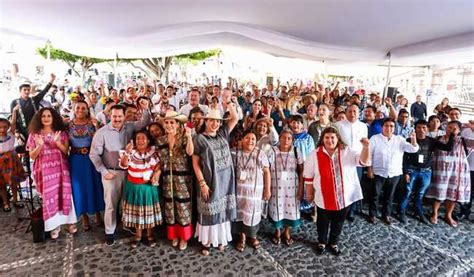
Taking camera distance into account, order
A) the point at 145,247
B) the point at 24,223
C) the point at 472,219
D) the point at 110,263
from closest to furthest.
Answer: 1. the point at 110,263
2. the point at 145,247
3. the point at 24,223
4. the point at 472,219

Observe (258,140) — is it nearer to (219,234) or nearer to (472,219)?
(219,234)

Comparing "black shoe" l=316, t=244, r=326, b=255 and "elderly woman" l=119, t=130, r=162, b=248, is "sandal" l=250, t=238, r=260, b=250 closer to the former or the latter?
"black shoe" l=316, t=244, r=326, b=255

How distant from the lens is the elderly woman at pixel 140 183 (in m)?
2.79

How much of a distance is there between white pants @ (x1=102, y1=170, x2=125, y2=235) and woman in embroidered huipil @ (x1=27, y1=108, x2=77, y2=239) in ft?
1.53

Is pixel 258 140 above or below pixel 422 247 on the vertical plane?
above

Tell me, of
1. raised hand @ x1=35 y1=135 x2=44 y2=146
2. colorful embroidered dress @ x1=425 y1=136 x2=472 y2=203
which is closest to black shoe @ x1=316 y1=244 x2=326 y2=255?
colorful embroidered dress @ x1=425 y1=136 x2=472 y2=203

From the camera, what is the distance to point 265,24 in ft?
12.8

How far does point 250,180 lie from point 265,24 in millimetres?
2311

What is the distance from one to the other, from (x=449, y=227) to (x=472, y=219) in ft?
1.79

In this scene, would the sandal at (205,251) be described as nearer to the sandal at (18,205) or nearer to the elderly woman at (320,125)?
the elderly woman at (320,125)

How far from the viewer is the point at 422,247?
3141 millimetres

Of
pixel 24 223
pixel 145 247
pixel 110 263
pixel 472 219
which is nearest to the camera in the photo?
pixel 110 263

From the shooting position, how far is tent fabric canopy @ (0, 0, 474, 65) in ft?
10.0

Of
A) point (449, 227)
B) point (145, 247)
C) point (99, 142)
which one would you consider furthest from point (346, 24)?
point (145, 247)
